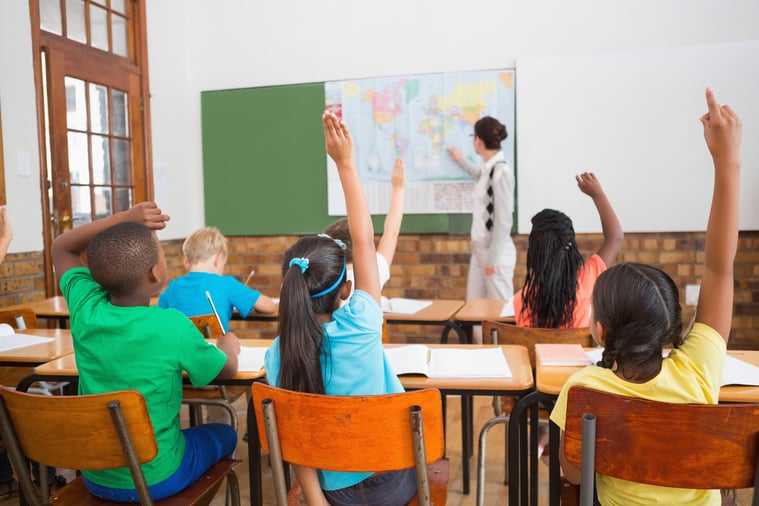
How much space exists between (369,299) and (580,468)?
514 mm

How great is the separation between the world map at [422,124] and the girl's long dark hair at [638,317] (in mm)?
3246

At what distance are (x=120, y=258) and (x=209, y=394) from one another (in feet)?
3.51

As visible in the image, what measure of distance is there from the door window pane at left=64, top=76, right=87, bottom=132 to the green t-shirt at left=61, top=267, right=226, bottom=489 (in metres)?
2.83

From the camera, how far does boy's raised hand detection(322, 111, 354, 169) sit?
1341 millimetres

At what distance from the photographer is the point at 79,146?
4020mm

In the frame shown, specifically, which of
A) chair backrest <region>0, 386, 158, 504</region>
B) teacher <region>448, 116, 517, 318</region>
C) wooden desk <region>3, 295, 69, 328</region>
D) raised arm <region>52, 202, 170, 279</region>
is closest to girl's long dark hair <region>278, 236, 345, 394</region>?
chair backrest <region>0, 386, 158, 504</region>

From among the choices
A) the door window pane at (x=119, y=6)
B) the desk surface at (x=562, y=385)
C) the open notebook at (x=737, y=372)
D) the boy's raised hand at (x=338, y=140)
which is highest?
the door window pane at (x=119, y=6)

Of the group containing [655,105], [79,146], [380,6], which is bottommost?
[79,146]

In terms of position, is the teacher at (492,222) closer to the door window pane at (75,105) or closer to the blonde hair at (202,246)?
the blonde hair at (202,246)

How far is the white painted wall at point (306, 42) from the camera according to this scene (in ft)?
11.7

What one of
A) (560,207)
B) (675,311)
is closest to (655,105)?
(560,207)

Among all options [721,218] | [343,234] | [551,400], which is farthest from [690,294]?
[721,218]

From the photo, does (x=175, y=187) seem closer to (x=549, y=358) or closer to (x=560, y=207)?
(x=560, y=207)

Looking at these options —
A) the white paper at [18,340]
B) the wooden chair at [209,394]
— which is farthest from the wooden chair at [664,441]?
the white paper at [18,340]
